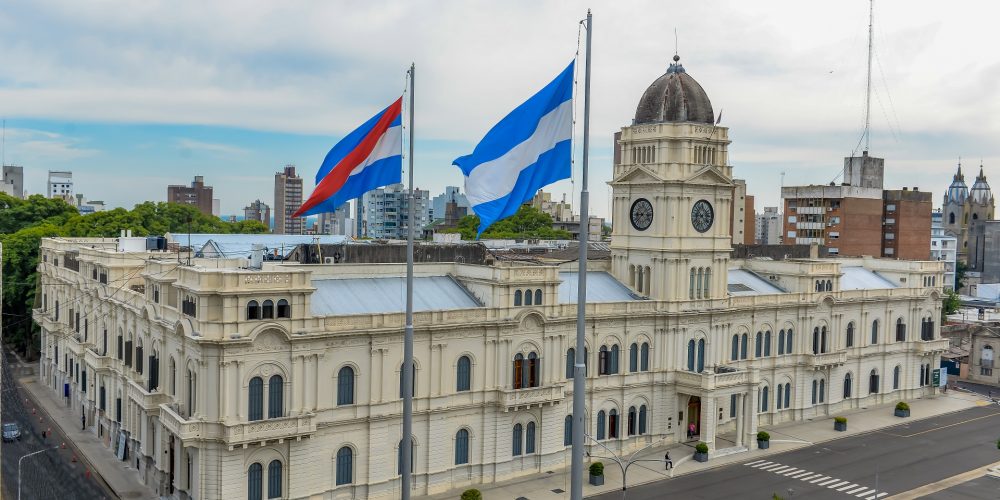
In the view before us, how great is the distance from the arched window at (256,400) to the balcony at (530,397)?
1735 cm

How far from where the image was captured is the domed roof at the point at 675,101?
72.4 metres

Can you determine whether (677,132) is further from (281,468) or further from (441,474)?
(281,468)

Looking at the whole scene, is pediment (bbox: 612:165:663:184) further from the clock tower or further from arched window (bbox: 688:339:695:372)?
arched window (bbox: 688:339:695:372)

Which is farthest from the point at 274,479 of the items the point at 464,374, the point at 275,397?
the point at 464,374

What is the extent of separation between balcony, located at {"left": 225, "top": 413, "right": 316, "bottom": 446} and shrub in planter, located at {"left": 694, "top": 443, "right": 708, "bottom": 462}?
31.8m

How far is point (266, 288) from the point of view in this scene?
171 ft

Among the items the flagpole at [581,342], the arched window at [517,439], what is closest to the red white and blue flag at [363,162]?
the flagpole at [581,342]

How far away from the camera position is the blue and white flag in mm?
32250

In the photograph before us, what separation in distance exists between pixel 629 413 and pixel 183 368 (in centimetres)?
3552

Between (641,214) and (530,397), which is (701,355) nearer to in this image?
(641,214)

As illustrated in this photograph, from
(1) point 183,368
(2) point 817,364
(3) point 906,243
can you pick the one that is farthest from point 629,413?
(3) point 906,243

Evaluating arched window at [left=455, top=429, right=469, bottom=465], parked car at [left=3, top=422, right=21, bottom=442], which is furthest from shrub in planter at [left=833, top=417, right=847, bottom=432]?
parked car at [left=3, top=422, right=21, bottom=442]

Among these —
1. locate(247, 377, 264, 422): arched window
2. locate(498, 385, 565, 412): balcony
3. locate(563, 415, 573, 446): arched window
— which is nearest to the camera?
locate(247, 377, 264, 422): arched window

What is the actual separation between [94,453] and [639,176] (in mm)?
50111
